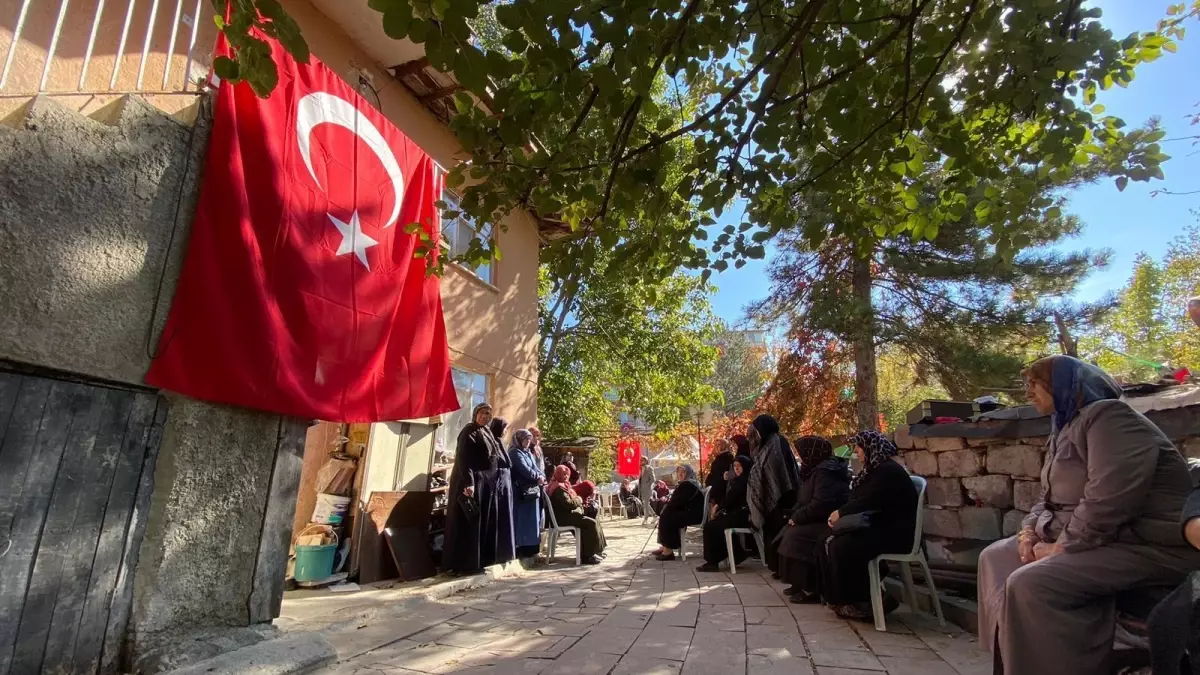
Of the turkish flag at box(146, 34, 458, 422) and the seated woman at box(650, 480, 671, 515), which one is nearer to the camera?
the turkish flag at box(146, 34, 458, 422)

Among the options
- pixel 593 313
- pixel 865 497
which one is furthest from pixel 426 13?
pixel 593 313

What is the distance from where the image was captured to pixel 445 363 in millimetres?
4723

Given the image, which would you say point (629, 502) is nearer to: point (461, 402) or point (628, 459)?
point (628, 459)

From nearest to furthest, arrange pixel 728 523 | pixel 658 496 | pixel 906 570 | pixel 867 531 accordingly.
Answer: pixel 867 531 → pixel 906 570 → pixel 728 523 → pixel 658 496

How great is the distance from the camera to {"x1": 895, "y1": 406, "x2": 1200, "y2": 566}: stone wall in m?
5.10

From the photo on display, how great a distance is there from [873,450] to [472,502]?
3.80 m

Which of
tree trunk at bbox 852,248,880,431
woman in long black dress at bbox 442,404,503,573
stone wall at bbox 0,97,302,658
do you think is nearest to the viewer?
stone wall at bbox 0,97,302,658

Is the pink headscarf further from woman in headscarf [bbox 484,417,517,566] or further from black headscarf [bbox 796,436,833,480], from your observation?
black headscarf [bbox 796,436,833,480]

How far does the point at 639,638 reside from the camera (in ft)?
12.0

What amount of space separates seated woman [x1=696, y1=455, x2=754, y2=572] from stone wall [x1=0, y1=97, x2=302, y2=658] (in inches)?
188

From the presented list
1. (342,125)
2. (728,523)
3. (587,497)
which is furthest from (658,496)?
(342,125)

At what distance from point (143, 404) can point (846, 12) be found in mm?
3838

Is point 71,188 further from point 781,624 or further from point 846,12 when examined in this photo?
point 781,624

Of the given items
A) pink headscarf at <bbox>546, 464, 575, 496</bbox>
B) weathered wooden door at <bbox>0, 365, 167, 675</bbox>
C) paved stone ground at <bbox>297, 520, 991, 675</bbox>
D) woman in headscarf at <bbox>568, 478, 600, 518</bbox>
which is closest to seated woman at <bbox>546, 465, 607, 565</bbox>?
pink headscarf at <bbox>546, 464, 575, 496</bbox>
